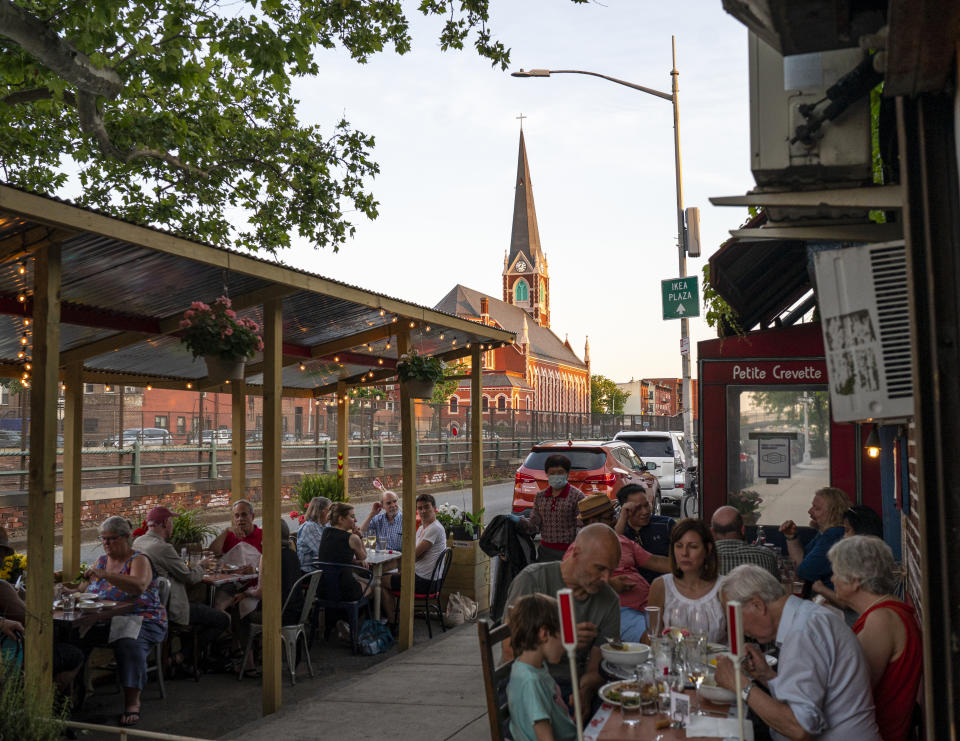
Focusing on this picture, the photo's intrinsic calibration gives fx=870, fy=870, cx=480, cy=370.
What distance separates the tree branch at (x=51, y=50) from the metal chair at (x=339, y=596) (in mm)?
4855

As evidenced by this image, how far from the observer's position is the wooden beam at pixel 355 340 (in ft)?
32.1

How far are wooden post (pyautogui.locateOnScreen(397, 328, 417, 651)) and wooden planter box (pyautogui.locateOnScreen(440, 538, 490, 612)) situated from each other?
45.1 inches

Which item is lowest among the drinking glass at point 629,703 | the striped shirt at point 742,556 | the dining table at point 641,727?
the dining table at point 641,727

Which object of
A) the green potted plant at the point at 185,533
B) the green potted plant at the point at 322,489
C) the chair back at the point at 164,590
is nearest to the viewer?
the chair back at the point at 164,590

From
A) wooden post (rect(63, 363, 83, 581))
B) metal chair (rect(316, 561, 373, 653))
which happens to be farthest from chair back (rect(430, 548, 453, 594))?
wooden post (rect(63, 363, 83, 581))

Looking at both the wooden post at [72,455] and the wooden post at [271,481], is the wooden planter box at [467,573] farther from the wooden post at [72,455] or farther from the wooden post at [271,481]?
the wooden post at [72,455]

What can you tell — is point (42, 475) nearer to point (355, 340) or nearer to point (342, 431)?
point (355, 340)

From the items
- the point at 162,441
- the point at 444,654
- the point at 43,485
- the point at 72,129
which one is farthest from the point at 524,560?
the point at 162,441

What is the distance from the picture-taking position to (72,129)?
13008 mm

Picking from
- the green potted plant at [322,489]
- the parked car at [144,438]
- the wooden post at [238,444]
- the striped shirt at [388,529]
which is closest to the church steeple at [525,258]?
the parked car at [144,438]

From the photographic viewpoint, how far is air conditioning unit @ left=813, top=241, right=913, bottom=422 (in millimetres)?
2654

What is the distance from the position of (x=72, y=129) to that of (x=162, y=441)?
39.0 ft

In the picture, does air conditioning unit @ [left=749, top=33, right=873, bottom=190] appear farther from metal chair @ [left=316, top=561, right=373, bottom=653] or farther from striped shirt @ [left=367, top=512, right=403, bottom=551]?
striped shirt @ [left=367, top=512, right=403, bottom=551]

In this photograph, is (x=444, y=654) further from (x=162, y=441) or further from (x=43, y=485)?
(x=162, y=441)
